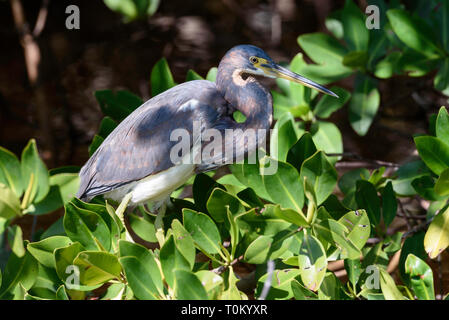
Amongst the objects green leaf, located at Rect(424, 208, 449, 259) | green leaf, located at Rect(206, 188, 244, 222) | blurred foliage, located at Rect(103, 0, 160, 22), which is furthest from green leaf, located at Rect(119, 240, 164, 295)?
blurred foliage, located at Rect(103, 0, 160, 22)

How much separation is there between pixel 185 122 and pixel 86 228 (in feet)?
1.85

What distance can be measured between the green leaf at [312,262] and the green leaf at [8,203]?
0.97 metres

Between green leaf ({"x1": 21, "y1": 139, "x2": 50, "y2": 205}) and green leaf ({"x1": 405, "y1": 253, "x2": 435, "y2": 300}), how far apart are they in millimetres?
1233

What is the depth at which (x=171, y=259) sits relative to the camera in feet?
5.80

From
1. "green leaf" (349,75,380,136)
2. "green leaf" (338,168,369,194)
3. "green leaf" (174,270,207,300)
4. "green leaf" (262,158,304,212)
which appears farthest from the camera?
"green leaf" (349,75,380,136)

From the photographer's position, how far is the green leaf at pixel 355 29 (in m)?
2.73

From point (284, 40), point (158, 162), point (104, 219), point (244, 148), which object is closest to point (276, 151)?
point (244, 148)

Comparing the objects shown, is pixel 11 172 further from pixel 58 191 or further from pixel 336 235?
pixel 336 235

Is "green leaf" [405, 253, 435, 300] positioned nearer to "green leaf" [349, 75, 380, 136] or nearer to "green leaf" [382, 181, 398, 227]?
"green leaf" [382, 181, 398, 227]

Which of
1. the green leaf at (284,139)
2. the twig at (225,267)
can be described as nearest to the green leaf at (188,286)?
the twig at (225,267)

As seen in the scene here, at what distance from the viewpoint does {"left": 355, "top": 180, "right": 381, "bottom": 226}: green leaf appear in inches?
87.6

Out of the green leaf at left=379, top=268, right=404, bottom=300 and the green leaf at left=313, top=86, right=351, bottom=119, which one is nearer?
the green leaf at left=379, top=268, right=404, bottom=300

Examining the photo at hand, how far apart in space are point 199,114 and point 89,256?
2.38 ft

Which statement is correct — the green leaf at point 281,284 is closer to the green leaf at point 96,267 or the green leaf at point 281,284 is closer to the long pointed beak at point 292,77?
the green leaf at point 96,267
